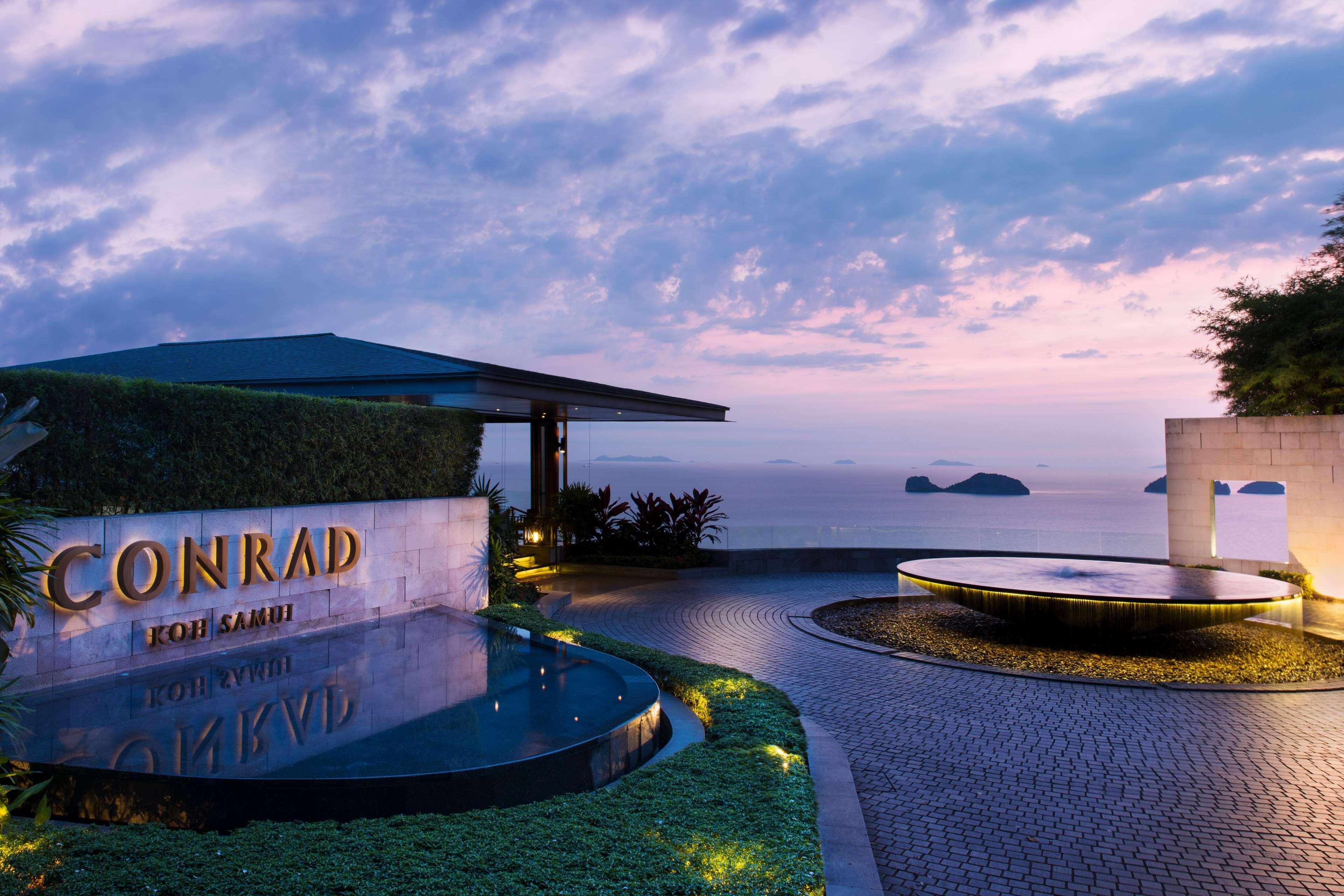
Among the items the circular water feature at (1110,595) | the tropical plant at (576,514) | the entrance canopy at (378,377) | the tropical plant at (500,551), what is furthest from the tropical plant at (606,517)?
the circular water feature at (1110,595)

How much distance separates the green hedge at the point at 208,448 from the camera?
21.3 ft

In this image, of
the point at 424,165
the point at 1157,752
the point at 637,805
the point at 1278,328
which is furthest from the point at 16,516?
the point at 1278,328

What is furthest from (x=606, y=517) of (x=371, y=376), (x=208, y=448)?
(x=208, y=448)

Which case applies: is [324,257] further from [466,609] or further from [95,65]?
[466,609]

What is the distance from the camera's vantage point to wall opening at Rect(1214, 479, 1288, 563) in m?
14.4

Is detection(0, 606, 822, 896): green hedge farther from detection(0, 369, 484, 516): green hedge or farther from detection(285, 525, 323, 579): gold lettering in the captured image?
detection(285, 525, 323, 579): gold lettering

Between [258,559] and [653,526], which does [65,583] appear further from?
[653,526]

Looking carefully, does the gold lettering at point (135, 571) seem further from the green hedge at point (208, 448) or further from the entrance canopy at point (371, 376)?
the entrance canopy at point (371, 376)

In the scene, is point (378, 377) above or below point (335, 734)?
above

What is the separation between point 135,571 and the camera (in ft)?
22.7

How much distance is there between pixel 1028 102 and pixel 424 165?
37.5 feet

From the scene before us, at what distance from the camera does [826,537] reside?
1722 centimetres

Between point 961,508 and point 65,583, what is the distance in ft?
320

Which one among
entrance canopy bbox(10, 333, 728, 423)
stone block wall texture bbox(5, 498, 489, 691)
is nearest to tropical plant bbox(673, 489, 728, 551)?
entrance canopy bbox(10, 333, 728, 423)
